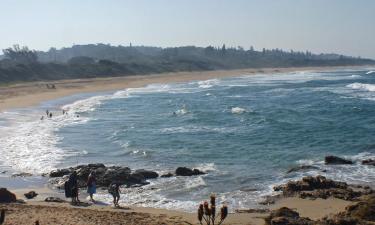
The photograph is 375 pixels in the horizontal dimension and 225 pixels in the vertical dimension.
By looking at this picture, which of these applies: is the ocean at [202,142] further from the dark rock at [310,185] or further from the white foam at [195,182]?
the dark rock at [310,185]

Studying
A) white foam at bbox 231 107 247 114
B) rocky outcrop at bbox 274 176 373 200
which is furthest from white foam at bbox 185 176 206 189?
white foam at bbox 231 107 247 114

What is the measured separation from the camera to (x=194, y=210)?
18.8 metres

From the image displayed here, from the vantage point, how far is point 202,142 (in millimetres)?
32625

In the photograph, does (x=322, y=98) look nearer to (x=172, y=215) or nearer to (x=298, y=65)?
(x=172, y=215)

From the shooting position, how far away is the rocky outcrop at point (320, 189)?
19859 mm

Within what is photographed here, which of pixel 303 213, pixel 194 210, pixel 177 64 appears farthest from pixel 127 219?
pixel 177 64

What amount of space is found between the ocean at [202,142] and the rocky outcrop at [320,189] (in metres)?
0.93

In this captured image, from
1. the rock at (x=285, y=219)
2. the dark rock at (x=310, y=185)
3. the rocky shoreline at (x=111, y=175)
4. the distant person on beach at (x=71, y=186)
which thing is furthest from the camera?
the rocky shoreline at (x=111, y=175)

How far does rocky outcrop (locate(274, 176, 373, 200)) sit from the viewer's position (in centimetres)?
1986

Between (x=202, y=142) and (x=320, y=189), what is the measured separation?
501 inches

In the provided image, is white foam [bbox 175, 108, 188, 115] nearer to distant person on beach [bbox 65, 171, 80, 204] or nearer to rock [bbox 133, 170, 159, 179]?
rock [bbox 133, 170, 159, 179]

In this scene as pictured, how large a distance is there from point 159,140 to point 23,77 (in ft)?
210

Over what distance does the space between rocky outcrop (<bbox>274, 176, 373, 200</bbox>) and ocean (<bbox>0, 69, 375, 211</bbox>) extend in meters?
0.93

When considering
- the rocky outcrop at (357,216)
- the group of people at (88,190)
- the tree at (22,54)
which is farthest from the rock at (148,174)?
the tree at (22,54)
